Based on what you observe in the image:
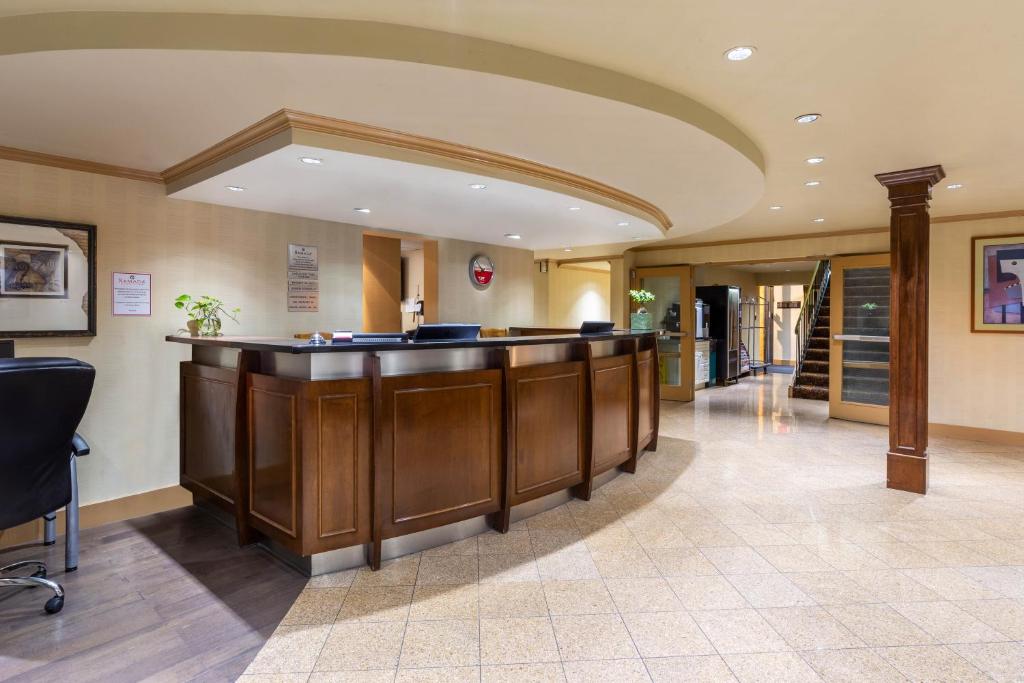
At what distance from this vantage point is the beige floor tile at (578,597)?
8.30 ft

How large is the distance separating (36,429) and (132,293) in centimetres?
182

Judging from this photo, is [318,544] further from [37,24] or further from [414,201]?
[414,201]

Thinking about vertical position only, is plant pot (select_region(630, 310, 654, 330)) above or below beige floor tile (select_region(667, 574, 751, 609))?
above

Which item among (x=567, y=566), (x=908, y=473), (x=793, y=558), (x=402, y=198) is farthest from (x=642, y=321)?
(x=567, y=566)

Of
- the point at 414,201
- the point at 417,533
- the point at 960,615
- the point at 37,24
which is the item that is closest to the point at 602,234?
the point at 414,201

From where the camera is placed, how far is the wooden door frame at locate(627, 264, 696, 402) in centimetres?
873

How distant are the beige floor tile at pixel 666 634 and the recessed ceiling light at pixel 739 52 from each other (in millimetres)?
2523

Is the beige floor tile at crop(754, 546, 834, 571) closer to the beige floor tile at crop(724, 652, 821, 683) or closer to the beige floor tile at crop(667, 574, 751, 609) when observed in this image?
the beige floor tile at crop(667, 574, 751, 609)

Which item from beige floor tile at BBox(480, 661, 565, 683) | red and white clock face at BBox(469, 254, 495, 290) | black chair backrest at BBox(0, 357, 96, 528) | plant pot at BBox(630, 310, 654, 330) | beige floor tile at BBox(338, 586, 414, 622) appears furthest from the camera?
red and white clock face at BBox(469, 254, 495, 290)

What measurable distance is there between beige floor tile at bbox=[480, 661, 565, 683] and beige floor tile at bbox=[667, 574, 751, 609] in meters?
0.81

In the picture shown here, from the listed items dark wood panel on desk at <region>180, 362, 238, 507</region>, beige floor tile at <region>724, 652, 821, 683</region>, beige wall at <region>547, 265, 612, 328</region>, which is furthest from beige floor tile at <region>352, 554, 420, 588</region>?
beige wall at <region>547, 265, 612, 328</region>

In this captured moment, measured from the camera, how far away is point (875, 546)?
3.23m

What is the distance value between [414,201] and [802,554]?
371 cm

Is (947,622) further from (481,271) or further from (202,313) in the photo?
(481,271)
